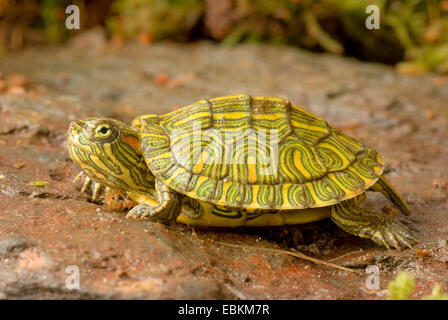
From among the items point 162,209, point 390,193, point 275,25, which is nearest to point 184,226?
point 162,209

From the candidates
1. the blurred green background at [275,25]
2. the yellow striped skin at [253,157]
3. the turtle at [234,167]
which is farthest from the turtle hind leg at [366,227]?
the blurred green background at [275,25]

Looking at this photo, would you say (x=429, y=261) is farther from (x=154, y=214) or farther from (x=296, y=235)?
(x=154, y=214)

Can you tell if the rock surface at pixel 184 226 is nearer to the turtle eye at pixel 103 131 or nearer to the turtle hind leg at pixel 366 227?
the turtle hind leg at pixel 366 227

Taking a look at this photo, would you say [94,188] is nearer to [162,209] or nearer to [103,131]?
[103,131]

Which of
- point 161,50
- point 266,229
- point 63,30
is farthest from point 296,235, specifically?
point 63,30

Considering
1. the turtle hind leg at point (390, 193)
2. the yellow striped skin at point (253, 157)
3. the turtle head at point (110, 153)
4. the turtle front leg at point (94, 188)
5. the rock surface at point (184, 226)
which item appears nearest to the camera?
the rock surface at point (184, 226)

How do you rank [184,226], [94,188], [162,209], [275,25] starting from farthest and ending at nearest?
[275,25] < [94,188] < [184,226] < [162,209]
